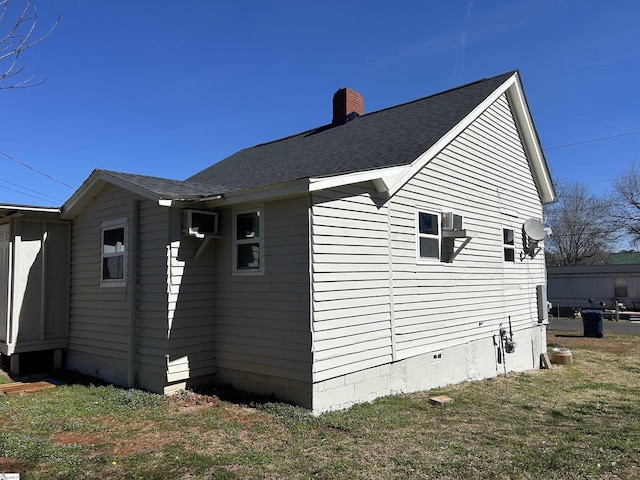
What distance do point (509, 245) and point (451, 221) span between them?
3.50 meters

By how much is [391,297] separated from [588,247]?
4279cm

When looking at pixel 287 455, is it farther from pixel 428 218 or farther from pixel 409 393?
pixel 428 218

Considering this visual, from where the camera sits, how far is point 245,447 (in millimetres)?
4914

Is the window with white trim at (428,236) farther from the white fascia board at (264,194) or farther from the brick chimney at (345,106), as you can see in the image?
the brick chimney at (345,106)

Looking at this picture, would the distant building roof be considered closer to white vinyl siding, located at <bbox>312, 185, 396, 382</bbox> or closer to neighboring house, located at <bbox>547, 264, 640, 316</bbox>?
neighboring house, located at <bbox>547, 264, 640, 316</bbox>

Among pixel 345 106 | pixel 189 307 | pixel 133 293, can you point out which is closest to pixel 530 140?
pixel 345 106

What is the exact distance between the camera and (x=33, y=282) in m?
8.70

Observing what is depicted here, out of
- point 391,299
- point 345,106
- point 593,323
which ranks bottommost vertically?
point 593,323

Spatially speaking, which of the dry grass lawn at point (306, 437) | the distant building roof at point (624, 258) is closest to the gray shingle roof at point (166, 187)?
the dry grass lawn at point (306, 437)

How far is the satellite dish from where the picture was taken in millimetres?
12031

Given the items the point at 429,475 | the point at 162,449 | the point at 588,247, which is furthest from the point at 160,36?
the point at 588,247

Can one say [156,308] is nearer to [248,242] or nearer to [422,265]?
[248,242]

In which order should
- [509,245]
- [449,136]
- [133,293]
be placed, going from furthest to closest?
[509,245], [449,136], [133,293]

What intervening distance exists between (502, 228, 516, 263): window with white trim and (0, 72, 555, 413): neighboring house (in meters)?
0.96
